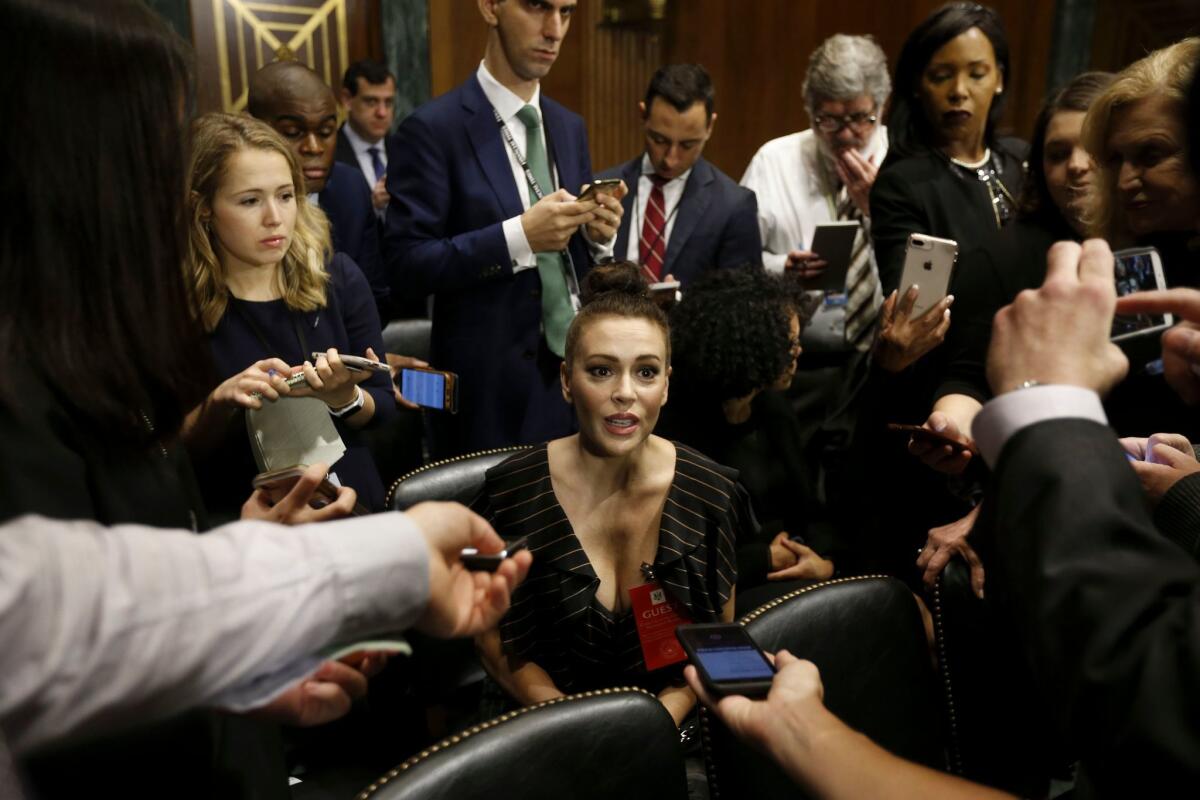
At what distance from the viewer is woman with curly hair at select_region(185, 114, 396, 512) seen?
2.06 m

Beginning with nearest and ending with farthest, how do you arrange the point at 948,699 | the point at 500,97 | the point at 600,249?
1. the point at 948,699
2. the point at 500,97
3. the point at 600,249

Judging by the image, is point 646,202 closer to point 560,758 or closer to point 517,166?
point 517,166

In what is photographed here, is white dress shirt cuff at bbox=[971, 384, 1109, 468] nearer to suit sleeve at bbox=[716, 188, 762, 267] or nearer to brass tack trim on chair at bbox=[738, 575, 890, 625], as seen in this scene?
brass tack trim on chair at bbox=[738, 575, 890, 625]

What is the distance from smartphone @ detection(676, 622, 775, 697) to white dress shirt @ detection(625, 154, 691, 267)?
2.27 metres

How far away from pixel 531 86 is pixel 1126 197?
159cm

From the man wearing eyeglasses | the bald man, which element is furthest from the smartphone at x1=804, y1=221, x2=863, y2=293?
the bald man

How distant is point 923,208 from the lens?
8.63 ft

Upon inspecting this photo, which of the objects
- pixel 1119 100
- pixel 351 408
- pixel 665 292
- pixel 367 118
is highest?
pixel 367 118

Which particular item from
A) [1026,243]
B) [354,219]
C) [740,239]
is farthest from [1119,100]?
[354,219]

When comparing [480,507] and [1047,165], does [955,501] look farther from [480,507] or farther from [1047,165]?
[480,507]

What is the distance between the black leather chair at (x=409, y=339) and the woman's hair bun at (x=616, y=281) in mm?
1019

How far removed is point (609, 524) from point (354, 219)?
2121 millimetres

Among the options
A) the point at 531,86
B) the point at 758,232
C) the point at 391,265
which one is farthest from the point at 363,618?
the point at 758,232

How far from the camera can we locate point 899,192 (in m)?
2.67
